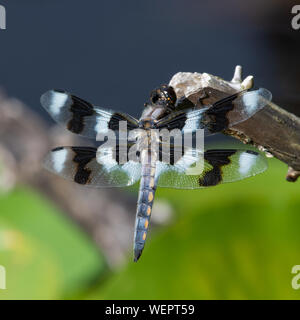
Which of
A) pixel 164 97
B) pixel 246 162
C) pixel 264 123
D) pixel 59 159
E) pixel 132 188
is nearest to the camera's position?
pixel 264 123

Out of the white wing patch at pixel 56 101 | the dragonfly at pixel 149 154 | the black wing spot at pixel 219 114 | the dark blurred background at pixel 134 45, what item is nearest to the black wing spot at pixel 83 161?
the dragonfly at pixel 149 154

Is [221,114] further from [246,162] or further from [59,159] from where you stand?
[59,159]

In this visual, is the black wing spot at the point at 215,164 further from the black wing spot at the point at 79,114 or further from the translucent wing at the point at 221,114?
the black wing spot at the point at 79,114

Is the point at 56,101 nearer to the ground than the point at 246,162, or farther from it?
farther from it

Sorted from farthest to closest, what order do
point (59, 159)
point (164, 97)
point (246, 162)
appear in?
point (59, 159) < point (246, 162) < point (164, 97)

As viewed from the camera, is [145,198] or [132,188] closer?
[145,198]

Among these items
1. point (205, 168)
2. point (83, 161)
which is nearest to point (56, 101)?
point (83, 161)
